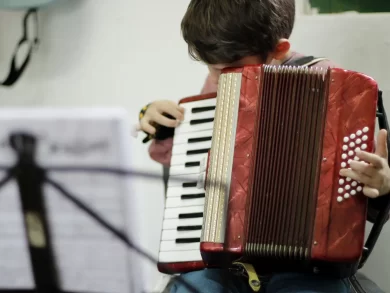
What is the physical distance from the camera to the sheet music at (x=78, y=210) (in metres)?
0.69

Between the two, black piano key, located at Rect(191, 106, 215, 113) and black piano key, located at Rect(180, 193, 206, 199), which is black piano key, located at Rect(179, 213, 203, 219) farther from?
black piano key, located at Rect(191, 106, 215, 113)

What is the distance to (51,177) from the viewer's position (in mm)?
715

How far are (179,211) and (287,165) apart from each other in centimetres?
27

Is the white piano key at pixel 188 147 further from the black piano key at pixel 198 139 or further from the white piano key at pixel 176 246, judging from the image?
the white piano key at pixel 176 246

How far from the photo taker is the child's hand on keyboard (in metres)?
1.24

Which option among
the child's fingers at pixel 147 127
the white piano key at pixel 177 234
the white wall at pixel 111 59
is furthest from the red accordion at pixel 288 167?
the white wall at pixel 111 59

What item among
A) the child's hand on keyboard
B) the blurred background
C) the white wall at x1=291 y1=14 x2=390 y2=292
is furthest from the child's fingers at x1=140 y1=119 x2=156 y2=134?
the white wall at x1=291 y1=14 x2=390 y2=292

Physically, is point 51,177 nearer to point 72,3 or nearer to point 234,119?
point 234,119

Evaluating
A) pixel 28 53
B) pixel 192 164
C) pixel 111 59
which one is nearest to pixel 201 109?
pixel 192 164

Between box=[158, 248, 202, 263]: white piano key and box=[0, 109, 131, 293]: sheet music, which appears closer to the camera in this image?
box=[0, 109, 131, 293]: sheet music

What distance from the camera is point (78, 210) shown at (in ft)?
2.35

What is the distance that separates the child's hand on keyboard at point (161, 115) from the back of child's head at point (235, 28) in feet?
0.44

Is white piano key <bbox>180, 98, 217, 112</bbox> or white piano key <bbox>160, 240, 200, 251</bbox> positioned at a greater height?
white piano key <bbox>180, 98, 217, 112</bbox>

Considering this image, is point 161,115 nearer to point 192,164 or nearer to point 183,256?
point 192,164
